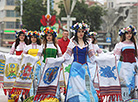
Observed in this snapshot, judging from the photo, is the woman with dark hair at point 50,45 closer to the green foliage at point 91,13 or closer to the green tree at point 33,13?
the green tree at point 33,13

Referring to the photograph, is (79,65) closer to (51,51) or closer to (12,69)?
(51,51)

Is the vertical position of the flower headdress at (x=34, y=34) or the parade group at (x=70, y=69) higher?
the flower headdress at (x=34, y=34)

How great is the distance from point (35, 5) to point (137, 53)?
33.6 meters

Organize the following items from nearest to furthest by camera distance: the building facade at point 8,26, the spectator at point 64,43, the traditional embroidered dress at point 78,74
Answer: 1. the traditional embroidered dress at point 78,74
2. the spectator at point 64,43
3. the building facade at point 8,26

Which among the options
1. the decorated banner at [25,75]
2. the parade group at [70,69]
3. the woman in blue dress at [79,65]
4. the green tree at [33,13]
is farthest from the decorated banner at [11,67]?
the green tree at [33,13]

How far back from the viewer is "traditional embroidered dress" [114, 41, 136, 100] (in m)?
9.51

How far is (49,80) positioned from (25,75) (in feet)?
3.92

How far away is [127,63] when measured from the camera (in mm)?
9750

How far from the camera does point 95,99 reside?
308 inches

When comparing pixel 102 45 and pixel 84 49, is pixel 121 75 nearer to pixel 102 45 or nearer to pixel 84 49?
pixel 84 49

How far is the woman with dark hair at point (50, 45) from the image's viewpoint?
10.3m

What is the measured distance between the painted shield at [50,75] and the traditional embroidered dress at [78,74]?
419 millimetres

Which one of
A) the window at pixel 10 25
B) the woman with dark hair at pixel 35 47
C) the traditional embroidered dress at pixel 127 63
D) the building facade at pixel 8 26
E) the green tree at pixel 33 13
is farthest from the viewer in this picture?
the window at pixel 10 25

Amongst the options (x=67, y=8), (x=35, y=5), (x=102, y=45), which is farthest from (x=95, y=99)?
(x=102, y=45)
